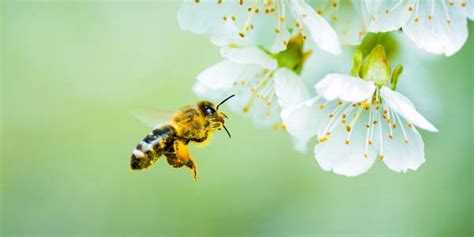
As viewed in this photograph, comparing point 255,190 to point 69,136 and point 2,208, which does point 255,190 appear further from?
point 2,208

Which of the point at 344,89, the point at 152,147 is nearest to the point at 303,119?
the point at 344,89

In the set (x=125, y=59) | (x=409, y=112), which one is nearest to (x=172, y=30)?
(x=125, y=59)

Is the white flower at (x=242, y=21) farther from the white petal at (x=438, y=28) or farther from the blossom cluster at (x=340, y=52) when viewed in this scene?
the white petal at (x=438, y=28)

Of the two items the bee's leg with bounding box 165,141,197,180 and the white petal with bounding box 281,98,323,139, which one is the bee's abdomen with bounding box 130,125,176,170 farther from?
the white petal with bounding box 281,98,323,139

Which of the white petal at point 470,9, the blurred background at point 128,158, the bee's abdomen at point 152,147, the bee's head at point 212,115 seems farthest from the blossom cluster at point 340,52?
the blurred background at point 128,158

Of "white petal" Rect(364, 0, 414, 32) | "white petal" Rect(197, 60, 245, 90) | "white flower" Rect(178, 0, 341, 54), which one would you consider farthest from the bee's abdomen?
"white petal" Rect(364, 0, 414, 32)

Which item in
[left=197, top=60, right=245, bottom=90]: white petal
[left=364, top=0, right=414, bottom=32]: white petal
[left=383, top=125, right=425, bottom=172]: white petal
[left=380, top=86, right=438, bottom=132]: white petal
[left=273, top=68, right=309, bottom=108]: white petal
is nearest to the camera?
[left=380, top=86, right=438, bottom=132]: white petal
